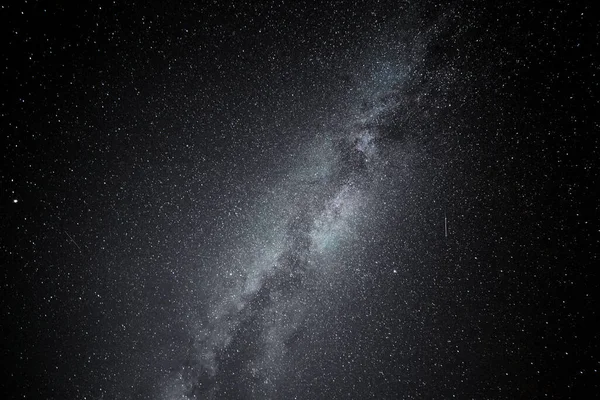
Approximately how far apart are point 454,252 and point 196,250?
162cm

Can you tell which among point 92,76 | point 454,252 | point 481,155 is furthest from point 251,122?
point 454,252

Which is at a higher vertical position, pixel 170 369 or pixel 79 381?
pixel 79 381

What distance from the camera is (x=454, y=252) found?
6.21 feet

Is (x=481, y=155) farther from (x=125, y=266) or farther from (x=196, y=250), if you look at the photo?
(x=125, y=266)

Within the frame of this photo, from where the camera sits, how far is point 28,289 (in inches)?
57.0

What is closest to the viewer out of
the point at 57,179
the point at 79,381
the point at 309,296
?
the point at 57,179

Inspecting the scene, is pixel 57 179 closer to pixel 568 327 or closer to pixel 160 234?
pixel 160 234

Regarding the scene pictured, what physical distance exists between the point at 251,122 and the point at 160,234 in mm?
738

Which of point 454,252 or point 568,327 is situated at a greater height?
point 454,252

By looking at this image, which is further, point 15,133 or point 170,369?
point 170,369

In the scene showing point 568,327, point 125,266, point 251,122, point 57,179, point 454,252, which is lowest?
point 568,327

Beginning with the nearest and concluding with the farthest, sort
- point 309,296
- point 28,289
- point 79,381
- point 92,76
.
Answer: point 92,76 → point 28,289 → point 79,381 → point 309,296

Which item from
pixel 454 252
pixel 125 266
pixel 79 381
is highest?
pixel 125 266

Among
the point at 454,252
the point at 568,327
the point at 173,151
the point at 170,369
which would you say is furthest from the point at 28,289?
the point at 568,327
